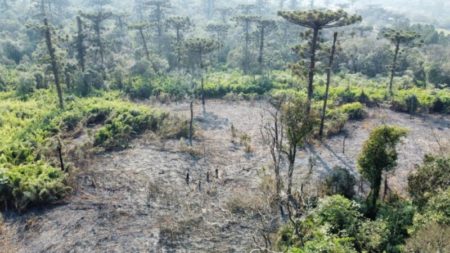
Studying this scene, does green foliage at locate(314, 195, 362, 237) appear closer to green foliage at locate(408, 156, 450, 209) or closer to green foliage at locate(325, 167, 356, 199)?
green foliage at locate(325, 167, 356, 199)

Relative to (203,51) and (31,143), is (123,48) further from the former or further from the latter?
(31,143)

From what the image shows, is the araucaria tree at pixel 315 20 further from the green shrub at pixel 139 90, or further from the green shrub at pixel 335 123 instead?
the green shrub at pixel 139 90

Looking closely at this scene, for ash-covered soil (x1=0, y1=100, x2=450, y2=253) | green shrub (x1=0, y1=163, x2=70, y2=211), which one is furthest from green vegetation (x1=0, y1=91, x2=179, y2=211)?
ash-covered soil (x1=0, y1=100, x2=450, y2=253)

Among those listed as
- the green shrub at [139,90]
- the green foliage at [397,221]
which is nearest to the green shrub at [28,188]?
the green foliage at [397,221]

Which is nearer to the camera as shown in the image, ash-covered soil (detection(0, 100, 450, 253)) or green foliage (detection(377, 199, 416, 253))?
green foliage (detection(377, 199, 416, 253))

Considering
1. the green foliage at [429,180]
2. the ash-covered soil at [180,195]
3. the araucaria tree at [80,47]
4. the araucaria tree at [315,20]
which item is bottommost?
the ash-covered soil at [180,195]

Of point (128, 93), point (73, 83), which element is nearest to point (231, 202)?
point (128, 93)

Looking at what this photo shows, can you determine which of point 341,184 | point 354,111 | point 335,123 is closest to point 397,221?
point 341,184

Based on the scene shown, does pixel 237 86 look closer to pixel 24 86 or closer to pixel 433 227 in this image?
pixel 24 86
